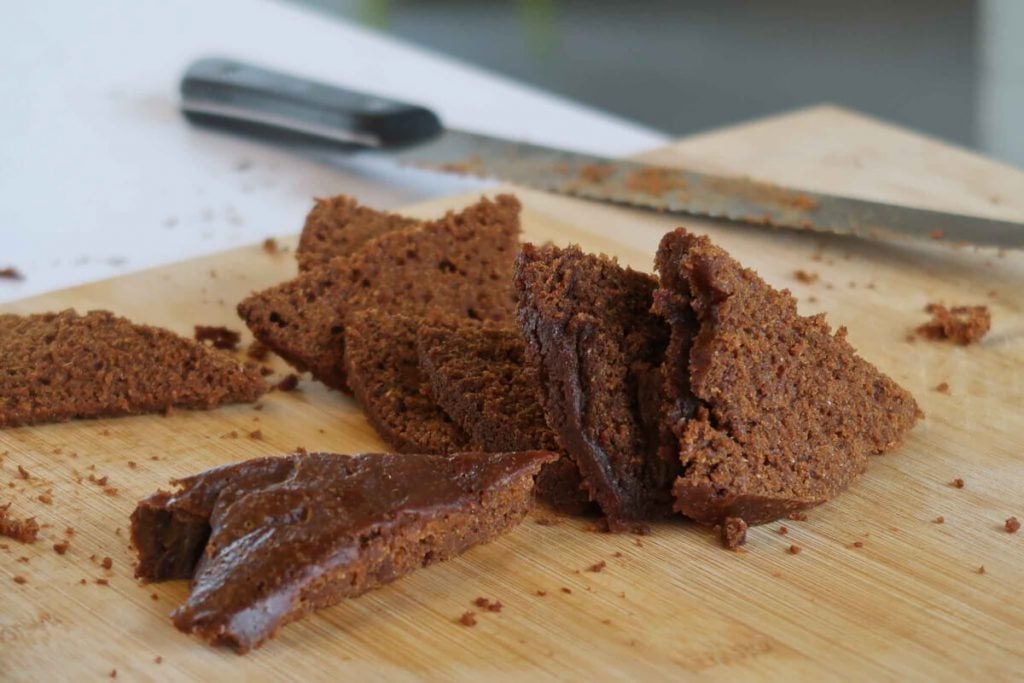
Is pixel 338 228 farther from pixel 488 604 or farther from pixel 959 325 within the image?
pixel 959 325

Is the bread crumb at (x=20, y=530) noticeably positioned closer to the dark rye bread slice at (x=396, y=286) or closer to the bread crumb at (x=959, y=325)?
the dark rye bread slice at (x=396, y=286)

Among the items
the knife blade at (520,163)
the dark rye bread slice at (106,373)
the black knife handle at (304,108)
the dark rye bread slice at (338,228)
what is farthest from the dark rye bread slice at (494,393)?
the black knife handle at (304,108)

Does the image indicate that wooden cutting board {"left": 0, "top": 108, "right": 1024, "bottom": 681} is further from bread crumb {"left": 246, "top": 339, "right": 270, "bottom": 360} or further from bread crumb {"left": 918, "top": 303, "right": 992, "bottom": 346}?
bread crumb {"left": 246, "top": 339, "right": 270, "bottom": 360}

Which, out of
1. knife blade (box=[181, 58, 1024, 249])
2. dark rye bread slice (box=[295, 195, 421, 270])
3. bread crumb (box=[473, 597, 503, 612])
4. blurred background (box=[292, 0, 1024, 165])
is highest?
blurred background (box=[292, 0, 1024, 165])

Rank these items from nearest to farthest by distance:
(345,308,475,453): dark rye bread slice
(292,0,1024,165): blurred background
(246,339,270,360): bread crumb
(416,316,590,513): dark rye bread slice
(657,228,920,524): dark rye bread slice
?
(657,228,920,524): dark rye bread slice
(416,316,590,513): dark rye bread slice
(345,308,475,453): dark rye bread slice
(246,339,270,360): bread crumb
(292,0,1024,165): blurred background

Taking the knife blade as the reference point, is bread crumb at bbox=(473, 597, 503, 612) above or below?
below

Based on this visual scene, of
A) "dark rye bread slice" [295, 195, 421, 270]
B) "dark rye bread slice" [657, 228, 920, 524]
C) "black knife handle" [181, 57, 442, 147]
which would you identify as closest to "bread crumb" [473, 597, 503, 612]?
"dark rye bread slice" [657, 228, 920, 524]
